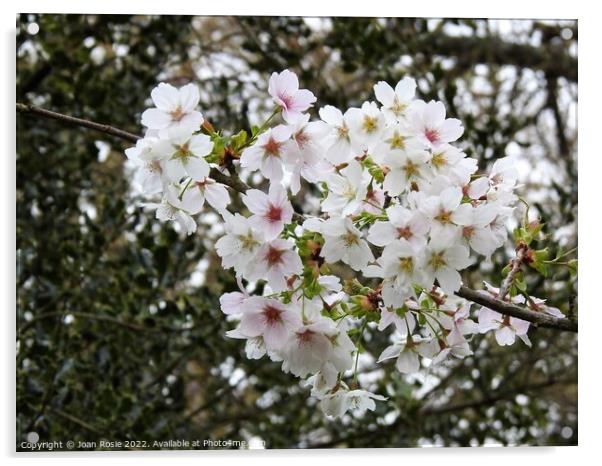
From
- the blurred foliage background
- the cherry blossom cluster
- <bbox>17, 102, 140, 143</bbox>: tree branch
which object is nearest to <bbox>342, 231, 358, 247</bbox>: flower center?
the cherry blossom cluster

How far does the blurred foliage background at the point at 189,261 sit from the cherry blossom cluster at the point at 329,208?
87 cm

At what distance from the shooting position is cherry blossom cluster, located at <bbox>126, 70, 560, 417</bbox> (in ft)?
2.76

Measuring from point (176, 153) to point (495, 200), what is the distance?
0.34 meters

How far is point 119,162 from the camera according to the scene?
2432mm

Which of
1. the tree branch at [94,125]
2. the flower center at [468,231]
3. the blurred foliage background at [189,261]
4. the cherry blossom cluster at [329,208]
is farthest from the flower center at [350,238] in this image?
the blurred foliage background at [189,261]

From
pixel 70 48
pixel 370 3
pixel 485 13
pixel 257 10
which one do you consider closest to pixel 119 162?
pixel 70 48

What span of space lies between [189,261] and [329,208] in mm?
1107

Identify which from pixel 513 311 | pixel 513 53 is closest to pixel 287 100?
pixel 513 311

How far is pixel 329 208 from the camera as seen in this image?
88 centimetres

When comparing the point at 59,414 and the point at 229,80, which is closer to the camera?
the point at 59,414

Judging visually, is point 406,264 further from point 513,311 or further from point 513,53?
point 513,53

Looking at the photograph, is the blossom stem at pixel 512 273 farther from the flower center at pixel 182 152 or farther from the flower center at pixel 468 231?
the flower center at pixel 182 152

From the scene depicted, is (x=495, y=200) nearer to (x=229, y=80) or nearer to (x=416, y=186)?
(x=416, y=186)

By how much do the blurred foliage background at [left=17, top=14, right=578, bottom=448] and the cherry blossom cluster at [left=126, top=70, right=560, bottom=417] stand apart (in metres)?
0.87
